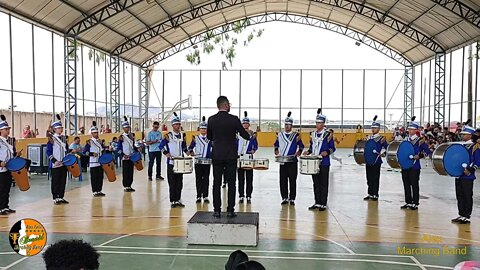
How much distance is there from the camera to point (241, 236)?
262 inches

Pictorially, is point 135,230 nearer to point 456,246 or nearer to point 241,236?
point 241,236

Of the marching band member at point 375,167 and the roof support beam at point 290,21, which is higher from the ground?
the roof support beam at point 290,21

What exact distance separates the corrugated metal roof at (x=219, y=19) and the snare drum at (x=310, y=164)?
→ 40.3ft

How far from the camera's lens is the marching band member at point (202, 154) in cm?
985

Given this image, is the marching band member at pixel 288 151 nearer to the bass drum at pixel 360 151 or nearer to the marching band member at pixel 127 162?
the bass drum at pixel 360 151

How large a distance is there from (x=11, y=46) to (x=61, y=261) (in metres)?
17.4

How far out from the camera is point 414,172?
9.79 metres

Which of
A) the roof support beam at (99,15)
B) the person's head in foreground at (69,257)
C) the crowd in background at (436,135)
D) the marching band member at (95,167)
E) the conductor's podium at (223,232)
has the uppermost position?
the roof support beam at (99,15)

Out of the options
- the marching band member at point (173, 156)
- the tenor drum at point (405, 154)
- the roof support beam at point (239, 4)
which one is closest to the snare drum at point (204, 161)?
the marching band member at point (173, 156)

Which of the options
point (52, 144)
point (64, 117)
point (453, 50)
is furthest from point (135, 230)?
point (453, 50)

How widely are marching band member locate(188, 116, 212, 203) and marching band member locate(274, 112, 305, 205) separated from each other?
1481 mm

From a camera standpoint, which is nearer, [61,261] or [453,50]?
[61,261]

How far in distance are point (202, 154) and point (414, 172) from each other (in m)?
4.40

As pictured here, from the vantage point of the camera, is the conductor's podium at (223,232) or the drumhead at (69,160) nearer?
the conductor's podium at (223,232)
